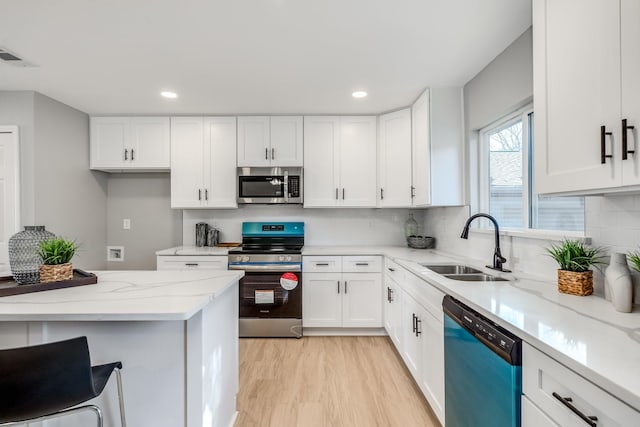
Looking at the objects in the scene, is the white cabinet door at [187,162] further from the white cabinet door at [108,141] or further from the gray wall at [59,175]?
the gray wall at [59,175]

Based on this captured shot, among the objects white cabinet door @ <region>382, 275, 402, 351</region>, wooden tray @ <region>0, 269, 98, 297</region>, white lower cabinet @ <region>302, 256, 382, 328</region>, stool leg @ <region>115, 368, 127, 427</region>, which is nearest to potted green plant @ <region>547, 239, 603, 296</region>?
white cabinet door @ <region>382, 275, 402, 351</region>

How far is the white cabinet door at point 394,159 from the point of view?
3266 millimetres

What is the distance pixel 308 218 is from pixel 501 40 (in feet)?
8.43

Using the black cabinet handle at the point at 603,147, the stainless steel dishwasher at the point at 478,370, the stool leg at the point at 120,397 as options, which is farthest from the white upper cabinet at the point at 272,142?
the black cabinet handle at the point at 603,147

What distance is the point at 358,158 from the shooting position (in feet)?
11.7

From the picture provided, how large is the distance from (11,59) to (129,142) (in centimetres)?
129

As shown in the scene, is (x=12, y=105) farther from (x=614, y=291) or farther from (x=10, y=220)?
(x=614, y=291)

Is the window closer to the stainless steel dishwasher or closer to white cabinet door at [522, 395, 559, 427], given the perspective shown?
the stainless steel dishwasher

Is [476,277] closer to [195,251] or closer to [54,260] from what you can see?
[54,260]

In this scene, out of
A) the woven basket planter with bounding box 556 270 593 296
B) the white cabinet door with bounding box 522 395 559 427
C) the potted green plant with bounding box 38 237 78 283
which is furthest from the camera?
the potted green plant with bounding box 38 237 78 283

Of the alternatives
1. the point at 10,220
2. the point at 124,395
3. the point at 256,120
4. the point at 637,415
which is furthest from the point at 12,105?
the point at 637,415

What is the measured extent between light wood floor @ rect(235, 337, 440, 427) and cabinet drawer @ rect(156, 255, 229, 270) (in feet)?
2.69

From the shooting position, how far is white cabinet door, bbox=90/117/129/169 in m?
3.54

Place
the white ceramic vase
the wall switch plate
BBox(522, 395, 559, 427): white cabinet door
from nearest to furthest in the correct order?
BBox(522, 395, 559, 427): white cabinet door < the white ceramic vase < the wall switch plate
